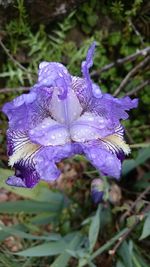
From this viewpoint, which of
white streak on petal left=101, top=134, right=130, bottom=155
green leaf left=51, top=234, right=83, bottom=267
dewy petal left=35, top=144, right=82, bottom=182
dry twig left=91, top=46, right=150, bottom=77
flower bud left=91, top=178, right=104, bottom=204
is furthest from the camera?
dry twig left=91, top=46, right=150, bottom=77

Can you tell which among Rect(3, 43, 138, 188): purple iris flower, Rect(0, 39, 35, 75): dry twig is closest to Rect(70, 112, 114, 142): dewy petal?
Rect(3, 43, 138, 188): purple iris flower

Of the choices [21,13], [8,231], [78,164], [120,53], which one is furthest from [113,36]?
[8,231]

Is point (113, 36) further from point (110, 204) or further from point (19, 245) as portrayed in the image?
point (19, 245)

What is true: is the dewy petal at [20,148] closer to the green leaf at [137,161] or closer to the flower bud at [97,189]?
the flower bud at [97,189]

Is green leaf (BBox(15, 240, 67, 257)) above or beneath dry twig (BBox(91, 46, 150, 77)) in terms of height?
beneath

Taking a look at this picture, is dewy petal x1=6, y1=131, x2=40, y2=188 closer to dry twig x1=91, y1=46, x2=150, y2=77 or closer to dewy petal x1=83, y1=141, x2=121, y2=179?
dewy petal x1=83, y1=141, x2=121, y2=179

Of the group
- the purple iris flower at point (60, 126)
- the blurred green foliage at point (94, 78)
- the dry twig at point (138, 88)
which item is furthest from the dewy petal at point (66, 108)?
the dry twig at point (138, 88)
